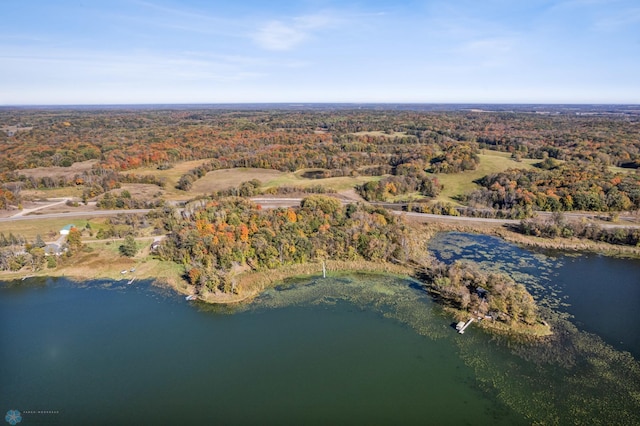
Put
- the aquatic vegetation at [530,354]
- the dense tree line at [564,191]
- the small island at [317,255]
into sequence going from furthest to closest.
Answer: the dense tree line at [564,191]
the small island at [317,255]
the aquatic vegetation at [530,354]

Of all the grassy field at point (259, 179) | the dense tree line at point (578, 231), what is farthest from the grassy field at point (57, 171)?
the dense tree line at point (578, 231)

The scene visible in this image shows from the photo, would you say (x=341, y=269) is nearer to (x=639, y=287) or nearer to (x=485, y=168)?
(x=639, y=287)

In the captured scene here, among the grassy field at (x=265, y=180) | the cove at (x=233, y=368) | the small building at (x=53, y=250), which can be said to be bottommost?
the cove at (x=233, y=368)

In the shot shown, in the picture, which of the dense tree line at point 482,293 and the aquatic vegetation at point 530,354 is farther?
the dense tree line at point 482,293

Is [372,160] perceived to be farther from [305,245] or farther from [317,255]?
[305,245]

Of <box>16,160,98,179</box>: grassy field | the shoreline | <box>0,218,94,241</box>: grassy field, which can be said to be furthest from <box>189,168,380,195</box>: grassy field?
the shoreline

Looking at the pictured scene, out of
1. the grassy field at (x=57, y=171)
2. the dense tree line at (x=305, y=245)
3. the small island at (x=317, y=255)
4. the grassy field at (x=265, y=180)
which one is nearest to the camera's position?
the small island at (x=317, y=255)

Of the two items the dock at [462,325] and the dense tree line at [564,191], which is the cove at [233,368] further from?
the dense tree line at [564,191]
